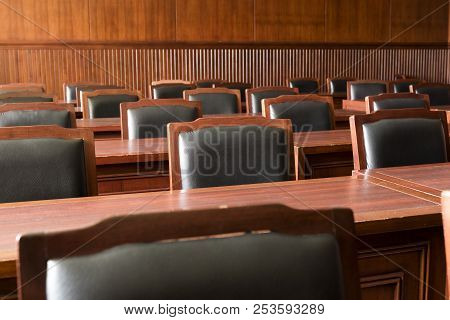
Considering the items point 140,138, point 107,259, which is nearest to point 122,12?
point 140,138

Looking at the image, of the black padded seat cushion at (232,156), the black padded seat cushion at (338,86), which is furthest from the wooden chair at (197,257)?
the black padded seat cushion at (338,86)

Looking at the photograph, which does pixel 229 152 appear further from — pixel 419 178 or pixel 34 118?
pixel 34 118

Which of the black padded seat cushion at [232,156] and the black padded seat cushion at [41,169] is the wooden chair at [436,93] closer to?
the black padded seat cushion at [232,156]

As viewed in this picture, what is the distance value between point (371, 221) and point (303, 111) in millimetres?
2235

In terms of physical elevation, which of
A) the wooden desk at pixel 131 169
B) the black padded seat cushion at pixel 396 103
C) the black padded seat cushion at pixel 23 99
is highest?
the black padded seat cushion at pixel 23 99

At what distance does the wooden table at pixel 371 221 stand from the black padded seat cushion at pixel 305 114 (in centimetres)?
183

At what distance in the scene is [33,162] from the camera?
7.09 feet

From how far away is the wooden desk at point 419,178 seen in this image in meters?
2.00

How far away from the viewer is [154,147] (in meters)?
3.13

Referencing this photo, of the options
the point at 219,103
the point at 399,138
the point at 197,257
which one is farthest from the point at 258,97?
the point at 197,257

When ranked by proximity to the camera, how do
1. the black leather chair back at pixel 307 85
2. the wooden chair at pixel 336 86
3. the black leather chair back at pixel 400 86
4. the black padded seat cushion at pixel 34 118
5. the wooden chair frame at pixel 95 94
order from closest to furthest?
the black padded seat cushion at pixel 34 118, the wooden chair frame at pixel 95 94, the black leather chair back at pixel 400 86, the black leather chair back at pixel 307 85, the wooden chair at pixel 336 86

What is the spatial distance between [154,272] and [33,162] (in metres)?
1.38

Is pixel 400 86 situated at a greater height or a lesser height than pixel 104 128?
greater

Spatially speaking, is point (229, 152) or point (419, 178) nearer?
point (419, 178)
